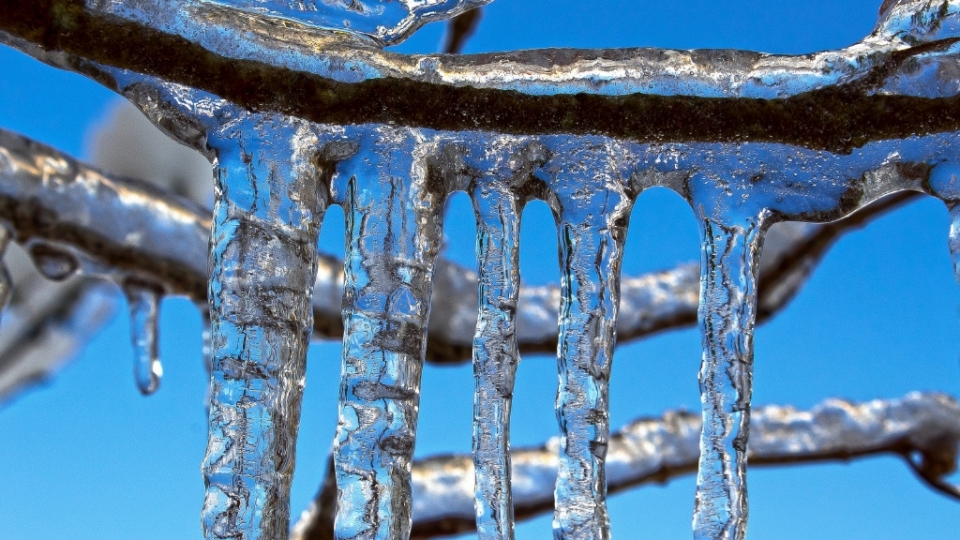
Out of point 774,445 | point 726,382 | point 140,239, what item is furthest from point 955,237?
point 774,445

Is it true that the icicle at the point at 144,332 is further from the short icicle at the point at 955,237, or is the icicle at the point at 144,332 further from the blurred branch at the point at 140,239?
the short icicle at the point at 955,237

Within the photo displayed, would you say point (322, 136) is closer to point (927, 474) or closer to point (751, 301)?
point (751, 301)

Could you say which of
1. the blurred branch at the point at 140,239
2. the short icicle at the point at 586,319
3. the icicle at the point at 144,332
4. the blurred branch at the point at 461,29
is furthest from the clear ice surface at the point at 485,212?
the blurred branch at the point at 461,29

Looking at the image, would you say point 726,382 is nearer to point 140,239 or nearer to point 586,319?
point 586,319

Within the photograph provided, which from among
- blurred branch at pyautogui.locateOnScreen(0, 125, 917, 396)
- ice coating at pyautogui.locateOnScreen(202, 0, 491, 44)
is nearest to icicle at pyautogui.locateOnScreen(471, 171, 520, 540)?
ice coating at pyautogui.locateOnScreen(202, 0, 491, 44)

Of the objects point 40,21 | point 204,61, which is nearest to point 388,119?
point 204,61

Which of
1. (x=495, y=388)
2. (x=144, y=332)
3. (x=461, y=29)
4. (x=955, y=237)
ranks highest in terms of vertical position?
(x=461, y=29)
